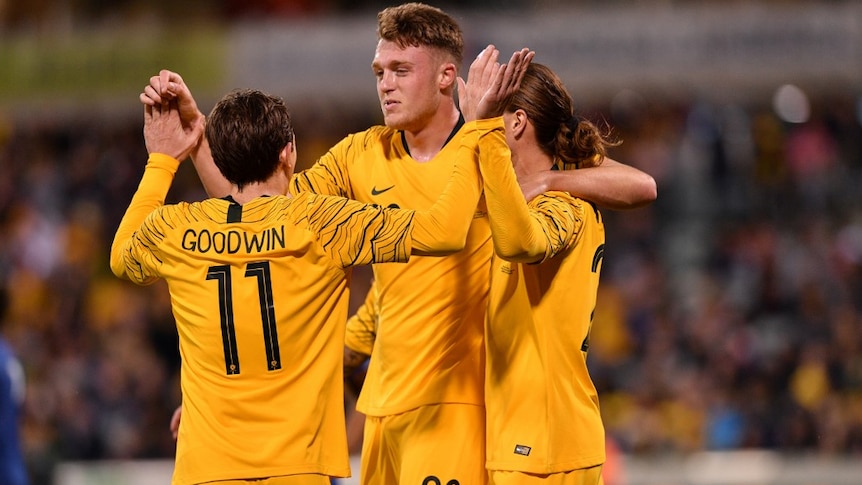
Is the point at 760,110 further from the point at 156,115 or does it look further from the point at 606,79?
the point at 156,115

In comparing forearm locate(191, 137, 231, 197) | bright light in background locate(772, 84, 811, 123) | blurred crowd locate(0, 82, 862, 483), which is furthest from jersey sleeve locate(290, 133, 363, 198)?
bright light in background locate(772, 84, 811, 123)

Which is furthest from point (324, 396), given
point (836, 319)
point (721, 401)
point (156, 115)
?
point (836, 319)

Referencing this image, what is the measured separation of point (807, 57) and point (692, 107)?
1.56 meters

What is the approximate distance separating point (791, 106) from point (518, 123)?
11.6 m

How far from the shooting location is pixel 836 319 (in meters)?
11.3

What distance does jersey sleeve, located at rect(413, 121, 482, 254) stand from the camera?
12.7 feet

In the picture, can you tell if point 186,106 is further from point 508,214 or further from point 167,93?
point 508,214

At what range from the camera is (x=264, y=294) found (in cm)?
384

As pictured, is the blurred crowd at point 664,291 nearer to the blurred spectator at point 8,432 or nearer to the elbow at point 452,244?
the blurred spectator at point 8,432

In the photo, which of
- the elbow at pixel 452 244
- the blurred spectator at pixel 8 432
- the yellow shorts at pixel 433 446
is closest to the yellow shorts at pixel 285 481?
the yellow shorts at pixel 433 446

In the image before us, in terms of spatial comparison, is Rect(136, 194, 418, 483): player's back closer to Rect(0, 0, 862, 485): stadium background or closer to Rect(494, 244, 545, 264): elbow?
Rect(494, 244, 545, 264): elbow

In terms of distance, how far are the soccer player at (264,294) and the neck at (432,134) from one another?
2.37ft

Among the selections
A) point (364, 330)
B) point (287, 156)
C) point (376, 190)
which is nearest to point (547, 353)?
point (376, 190)

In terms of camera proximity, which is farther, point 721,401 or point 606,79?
point 606,79
